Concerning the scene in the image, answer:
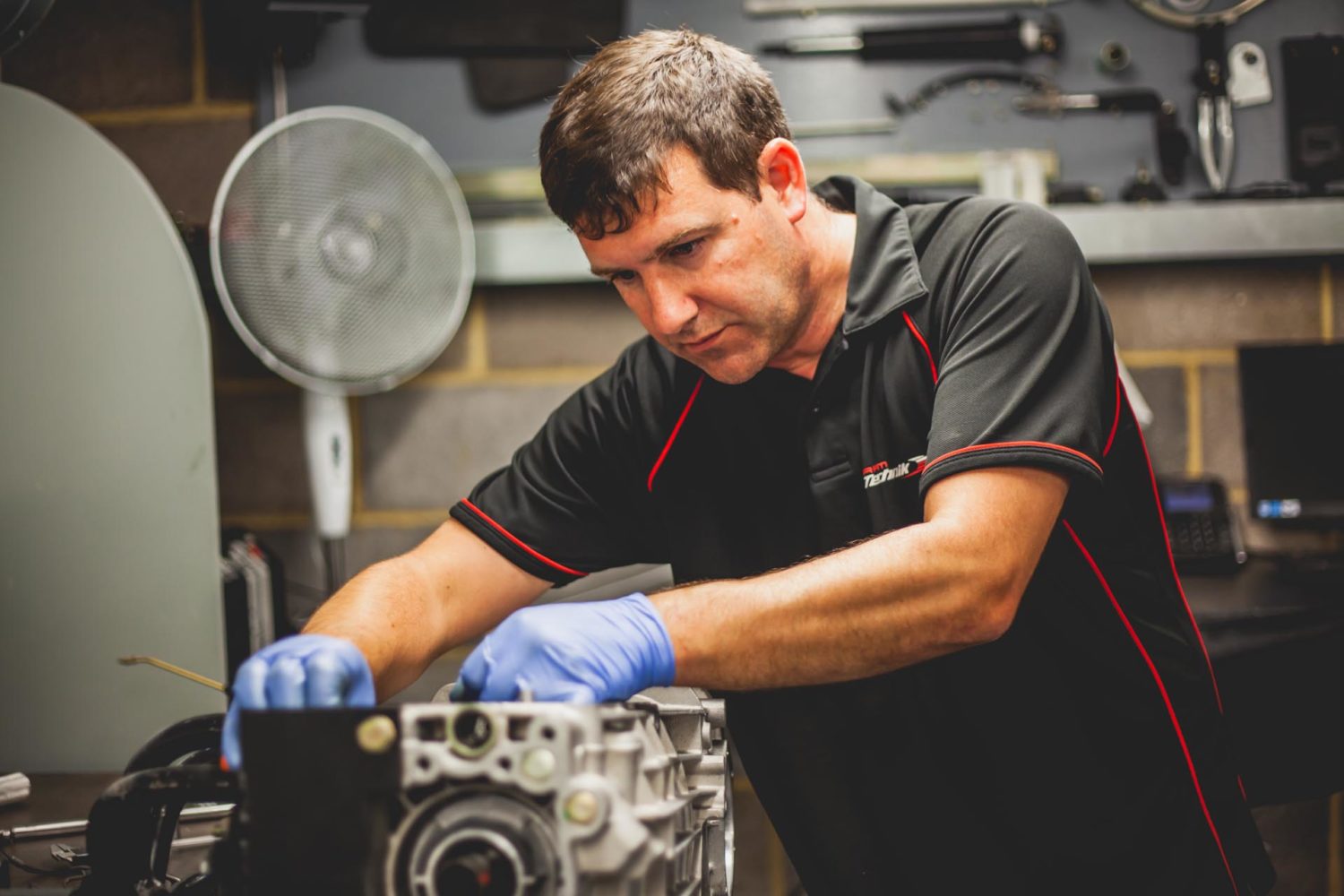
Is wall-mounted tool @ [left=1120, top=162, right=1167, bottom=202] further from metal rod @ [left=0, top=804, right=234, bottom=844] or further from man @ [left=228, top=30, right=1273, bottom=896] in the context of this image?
metal rod @ [left=0, top=804, right=234, bottom=844]

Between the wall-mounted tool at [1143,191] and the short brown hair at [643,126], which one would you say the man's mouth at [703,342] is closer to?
the short brown hair at [643,126]

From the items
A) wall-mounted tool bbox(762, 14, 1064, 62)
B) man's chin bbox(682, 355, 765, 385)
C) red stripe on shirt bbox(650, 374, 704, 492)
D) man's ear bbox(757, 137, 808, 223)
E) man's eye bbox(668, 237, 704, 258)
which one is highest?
wall-mounted tool bbox(762, 14, 1064, 62)

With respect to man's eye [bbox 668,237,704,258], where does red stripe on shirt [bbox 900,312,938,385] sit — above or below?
below

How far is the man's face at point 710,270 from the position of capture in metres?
1.08

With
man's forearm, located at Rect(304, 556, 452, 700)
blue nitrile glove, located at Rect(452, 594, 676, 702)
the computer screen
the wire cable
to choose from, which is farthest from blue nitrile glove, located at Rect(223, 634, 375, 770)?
the wire cable

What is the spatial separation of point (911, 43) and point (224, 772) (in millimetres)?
1960

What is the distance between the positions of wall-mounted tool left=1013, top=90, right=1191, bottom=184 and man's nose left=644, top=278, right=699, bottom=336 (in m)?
1.43

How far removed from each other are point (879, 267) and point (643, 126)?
0.97ft

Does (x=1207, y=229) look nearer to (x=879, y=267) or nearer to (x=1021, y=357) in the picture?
(x=879, y=267)

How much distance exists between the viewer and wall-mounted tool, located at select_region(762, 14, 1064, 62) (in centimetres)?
221

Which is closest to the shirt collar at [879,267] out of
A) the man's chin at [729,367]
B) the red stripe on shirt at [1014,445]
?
the man's chin at [729,367]

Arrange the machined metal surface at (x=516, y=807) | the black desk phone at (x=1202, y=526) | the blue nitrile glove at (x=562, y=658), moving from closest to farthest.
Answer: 1. the machined metal surface at (x=516, y=807)
2. the blue nitrile glove at (x=562, y=658)
3. the black desk phone at (x=1202, y=526)

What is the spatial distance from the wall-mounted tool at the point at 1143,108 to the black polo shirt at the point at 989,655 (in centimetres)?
116

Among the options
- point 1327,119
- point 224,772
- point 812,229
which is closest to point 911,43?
point 1327,119
